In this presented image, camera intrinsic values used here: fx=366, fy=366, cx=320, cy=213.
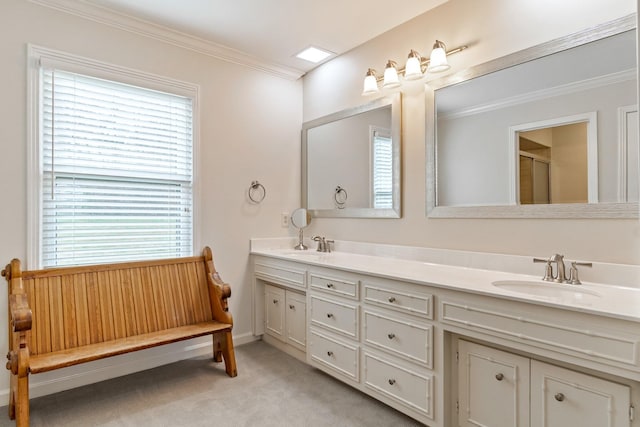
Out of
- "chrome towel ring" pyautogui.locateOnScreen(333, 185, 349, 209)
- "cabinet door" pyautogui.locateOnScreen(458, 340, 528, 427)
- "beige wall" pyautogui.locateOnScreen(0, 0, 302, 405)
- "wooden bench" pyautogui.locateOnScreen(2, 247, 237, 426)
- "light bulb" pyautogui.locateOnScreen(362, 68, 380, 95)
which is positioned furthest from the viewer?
"chrome towel ring" pyautogui.locateOnScreen(333, 185, 349, 209)

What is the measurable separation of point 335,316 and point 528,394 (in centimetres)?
117

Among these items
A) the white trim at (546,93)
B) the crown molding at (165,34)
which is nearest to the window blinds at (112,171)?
the crown molding at (165,34)

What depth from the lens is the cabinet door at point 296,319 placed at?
2781mm

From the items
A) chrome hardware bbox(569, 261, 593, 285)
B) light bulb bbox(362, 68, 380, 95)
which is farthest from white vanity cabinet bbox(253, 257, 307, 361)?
chrome hardware bbox(569, 261, 593, 285)

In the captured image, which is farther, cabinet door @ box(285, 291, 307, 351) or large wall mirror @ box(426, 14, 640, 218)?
cabinet door @ box(285, 291, 307, 351)

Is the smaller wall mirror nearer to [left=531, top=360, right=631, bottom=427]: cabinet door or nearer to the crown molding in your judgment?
the crown molding

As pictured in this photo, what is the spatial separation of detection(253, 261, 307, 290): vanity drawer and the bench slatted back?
19.7 inches

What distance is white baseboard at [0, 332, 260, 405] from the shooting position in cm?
232

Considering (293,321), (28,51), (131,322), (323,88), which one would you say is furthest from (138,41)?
(293,321)

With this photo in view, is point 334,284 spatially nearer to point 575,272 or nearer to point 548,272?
point 548,272

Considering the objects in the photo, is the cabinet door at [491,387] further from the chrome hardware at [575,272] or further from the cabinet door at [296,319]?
the cabinet door at [296,319]

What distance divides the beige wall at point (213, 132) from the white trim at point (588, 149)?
78.8 inches

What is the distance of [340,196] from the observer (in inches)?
125

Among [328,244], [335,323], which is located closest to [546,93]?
[335,323]
